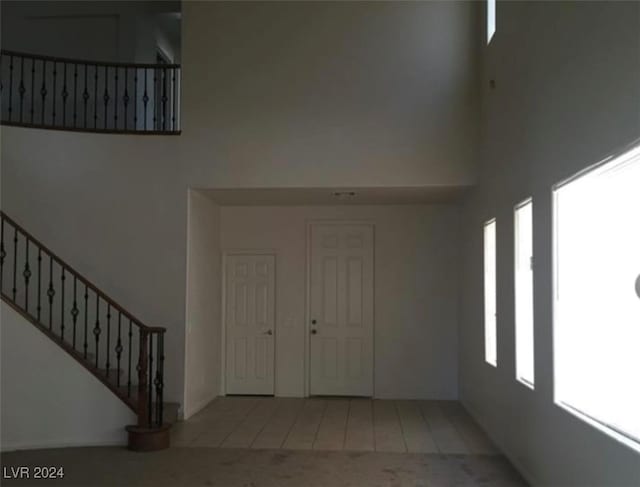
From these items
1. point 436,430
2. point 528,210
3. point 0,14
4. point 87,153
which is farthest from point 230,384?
point 0,14

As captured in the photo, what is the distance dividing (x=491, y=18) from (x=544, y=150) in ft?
7.91

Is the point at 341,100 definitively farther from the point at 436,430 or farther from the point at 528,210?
the point at 436,430

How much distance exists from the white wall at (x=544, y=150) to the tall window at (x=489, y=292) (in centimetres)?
14

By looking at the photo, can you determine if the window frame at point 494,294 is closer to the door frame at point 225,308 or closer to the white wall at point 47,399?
the door frame at point 225,308

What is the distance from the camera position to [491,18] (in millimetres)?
5738

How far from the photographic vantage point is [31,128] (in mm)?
6246

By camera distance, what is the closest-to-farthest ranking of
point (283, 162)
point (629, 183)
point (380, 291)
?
1. point (629, 183)
2. point (283, 162)
3. point (380, 291)

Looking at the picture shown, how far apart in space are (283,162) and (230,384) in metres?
3.19

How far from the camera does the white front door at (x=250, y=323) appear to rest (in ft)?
25.0

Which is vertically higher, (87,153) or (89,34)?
(89,34)

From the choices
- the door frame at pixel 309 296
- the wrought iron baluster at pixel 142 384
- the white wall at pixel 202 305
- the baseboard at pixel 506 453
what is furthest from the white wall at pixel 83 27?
the baseboard at pixel 506 453

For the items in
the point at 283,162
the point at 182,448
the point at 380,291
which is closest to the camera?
the point at 182,448

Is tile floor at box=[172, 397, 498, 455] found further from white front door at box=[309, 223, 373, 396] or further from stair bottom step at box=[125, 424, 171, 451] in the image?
white front door at box=[309, 223, 373, 396]

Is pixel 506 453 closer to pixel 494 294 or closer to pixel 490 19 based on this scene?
pixel 494 294
